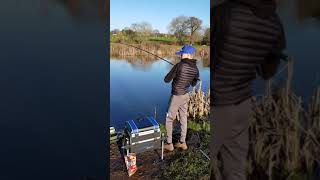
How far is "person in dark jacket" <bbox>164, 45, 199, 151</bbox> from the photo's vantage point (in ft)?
5.27

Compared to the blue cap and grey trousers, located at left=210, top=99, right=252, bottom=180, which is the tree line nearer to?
the blue cap

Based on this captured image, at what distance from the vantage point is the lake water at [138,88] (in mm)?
1614

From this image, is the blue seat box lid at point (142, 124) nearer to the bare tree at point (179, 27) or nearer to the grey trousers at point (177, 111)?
the grey trousers at point (177, 111)

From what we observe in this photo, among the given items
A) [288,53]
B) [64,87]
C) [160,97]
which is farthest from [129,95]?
[288,53]

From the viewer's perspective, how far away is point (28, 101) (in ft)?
4.89

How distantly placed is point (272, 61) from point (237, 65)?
0.18 m

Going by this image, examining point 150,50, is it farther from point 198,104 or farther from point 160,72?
point 198,104

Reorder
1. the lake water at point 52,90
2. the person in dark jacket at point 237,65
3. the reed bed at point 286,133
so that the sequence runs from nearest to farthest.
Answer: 1. the lake water at point 52,90
2. the person in dark jacket at point 237,65
3. the reed bed at point 286,133

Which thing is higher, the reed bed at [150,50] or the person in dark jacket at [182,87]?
the reed bed at [150,50]

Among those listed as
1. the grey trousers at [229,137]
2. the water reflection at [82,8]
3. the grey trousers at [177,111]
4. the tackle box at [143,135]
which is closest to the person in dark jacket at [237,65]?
the grey trousers at [229,137]

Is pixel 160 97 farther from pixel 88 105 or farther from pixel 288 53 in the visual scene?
pixel 288 53

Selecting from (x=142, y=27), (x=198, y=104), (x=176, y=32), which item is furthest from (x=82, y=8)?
(x=198, y=104)

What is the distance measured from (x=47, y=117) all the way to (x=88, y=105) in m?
0.16

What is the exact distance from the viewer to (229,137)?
1.66 m
